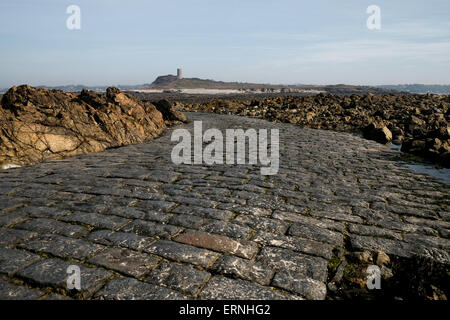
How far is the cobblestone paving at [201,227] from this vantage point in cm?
252

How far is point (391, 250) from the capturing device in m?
3.17

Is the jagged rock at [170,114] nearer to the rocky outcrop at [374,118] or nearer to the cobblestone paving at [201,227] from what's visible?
the rocky outcrop at [374,118]

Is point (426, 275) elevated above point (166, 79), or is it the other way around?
point (166, 79)

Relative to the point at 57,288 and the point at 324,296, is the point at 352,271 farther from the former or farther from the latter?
the point at 57,288

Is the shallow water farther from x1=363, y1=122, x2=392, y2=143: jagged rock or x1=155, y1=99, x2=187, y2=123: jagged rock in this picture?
x1=155, y1=99, x2=187, y2=123: jagged rock

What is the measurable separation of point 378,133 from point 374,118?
14.5 feet

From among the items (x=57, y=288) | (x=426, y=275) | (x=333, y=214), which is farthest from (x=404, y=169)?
(x=57, y=288)
